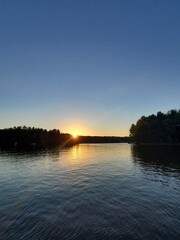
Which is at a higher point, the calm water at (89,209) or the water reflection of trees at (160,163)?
the water reflection of trees at (160,163)

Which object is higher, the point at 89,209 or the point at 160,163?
the point at 160,163

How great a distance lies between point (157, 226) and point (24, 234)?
583 inches

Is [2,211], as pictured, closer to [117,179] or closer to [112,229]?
[112,229]

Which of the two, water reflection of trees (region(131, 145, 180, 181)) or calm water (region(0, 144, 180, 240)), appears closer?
calm water (region(0, 144, 180, 240))

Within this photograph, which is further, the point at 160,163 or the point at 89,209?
the point at 160,163

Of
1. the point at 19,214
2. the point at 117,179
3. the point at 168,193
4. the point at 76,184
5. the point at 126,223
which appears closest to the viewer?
the point at 126,223

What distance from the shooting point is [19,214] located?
31.6 metres

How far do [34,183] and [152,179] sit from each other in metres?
28.0

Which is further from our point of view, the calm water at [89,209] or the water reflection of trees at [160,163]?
the water reflection of trees at [160,163]

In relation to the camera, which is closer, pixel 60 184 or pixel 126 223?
pixel 126 223

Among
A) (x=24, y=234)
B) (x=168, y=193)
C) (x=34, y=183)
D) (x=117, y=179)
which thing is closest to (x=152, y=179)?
(x=117, y=179)

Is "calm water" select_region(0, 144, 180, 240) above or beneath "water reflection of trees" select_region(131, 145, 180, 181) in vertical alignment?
beneath

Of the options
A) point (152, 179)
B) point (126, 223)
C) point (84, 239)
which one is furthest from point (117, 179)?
point (84, 239)

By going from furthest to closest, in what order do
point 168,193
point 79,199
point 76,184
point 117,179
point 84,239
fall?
point 117,179 < point 76,184 < point 168,193 < point 79,199 < point 84,239
